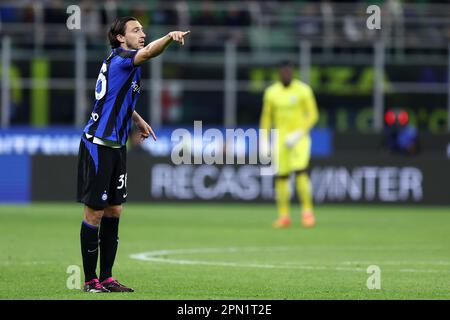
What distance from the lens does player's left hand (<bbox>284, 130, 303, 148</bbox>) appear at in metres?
18.3

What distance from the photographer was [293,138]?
60.1ft

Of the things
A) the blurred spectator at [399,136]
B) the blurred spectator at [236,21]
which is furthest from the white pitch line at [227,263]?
the blurred spectator at [236,21]

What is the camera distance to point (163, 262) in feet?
39.0

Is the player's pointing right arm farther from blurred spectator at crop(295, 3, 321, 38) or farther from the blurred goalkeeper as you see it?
blurred spectator at crop(295, 3, 321, 38)

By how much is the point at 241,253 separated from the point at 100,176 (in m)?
4.76

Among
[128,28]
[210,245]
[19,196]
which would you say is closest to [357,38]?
[19,196]

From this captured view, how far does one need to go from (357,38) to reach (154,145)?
5711 millimetres

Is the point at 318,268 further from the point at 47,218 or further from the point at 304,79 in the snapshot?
the point at 304,79

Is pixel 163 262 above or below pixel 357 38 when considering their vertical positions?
below

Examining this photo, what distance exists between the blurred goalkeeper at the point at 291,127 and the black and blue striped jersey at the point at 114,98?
9513 mm

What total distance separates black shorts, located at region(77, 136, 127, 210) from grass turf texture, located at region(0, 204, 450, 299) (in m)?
0.73

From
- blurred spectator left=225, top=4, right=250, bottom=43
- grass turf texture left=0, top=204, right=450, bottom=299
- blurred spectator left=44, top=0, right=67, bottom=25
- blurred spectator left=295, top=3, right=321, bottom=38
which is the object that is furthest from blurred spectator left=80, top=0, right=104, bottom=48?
grass turf texture left=0, top=204, right=450, bottom=299

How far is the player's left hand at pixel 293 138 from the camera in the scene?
18312mm

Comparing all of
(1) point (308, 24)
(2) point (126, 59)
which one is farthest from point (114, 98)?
(1) point (308, 24)
